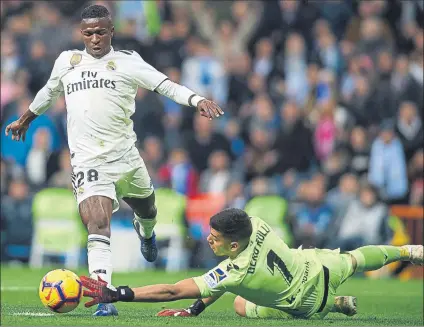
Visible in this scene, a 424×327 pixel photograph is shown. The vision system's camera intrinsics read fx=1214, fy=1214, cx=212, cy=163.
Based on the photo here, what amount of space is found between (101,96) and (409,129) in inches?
425

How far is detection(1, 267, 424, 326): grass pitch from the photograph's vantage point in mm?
11633

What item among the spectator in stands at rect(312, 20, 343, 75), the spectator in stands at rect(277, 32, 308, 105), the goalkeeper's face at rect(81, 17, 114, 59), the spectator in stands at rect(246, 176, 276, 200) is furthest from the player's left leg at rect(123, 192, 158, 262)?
the spectator in stands at rect(312, 20, 343, 75)

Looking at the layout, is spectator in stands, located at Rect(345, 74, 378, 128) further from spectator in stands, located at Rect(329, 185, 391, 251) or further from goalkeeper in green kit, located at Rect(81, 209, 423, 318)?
goalkeeper in green kit, located at Rect(81, 209, 423, 318)

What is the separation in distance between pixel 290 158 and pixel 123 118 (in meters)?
10.4

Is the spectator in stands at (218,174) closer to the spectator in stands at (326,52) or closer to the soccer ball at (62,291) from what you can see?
the spectator in stands at (326,52)

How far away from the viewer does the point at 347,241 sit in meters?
21.6

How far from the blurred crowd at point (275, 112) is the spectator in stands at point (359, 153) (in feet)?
0.08

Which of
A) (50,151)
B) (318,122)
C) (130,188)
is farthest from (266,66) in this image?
(130,188)

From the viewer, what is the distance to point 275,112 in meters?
24.0

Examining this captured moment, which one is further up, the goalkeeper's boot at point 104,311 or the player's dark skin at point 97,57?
the player's dark skin at point 97,57

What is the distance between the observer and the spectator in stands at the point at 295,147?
75.6 ft

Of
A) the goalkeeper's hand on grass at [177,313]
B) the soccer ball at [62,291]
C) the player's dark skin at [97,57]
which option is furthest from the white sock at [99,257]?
Result: the soccer ball at [62,291]

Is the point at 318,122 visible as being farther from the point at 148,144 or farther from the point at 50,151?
the point at 50,151

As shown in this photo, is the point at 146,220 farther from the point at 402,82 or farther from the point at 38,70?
the point at 38,70
